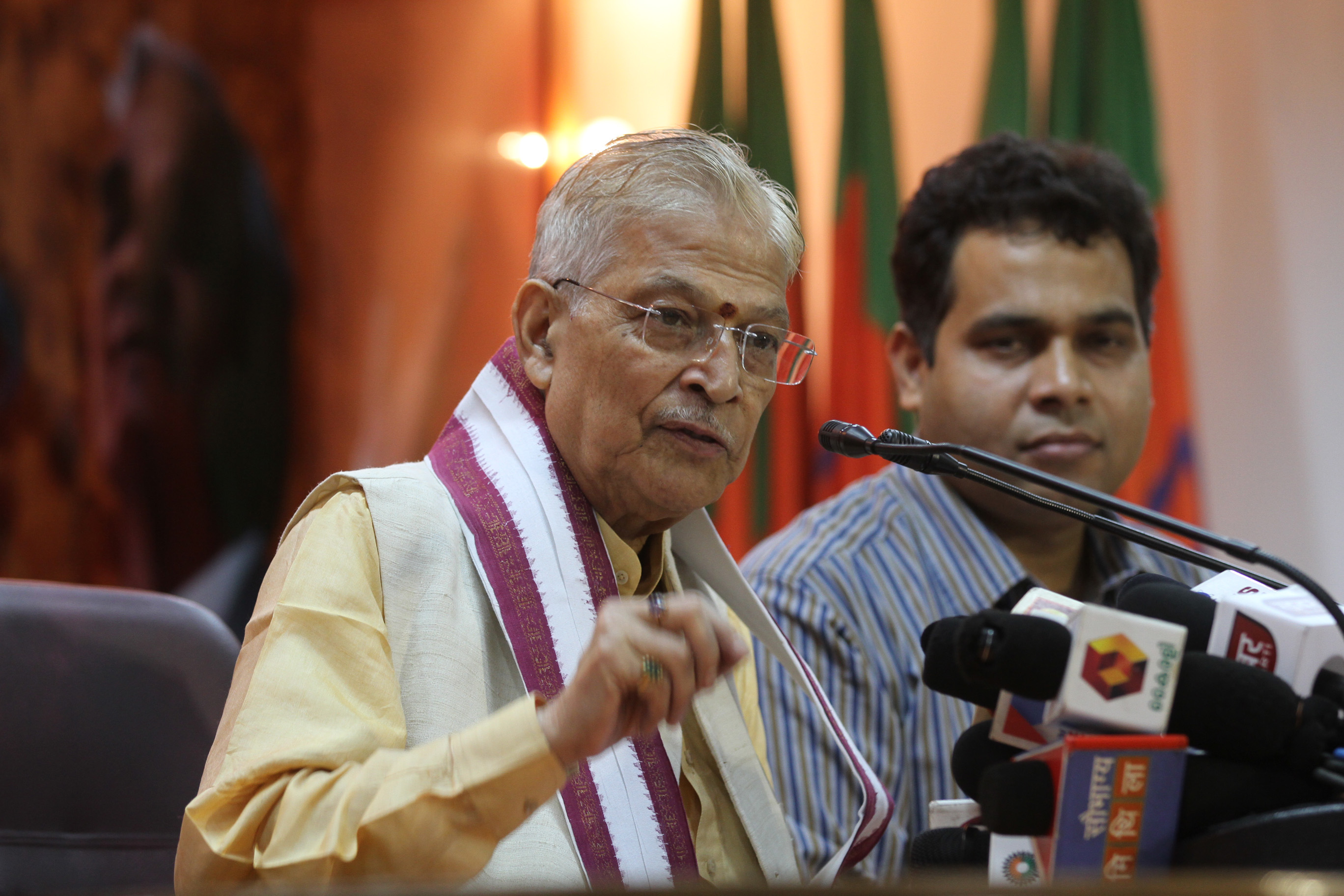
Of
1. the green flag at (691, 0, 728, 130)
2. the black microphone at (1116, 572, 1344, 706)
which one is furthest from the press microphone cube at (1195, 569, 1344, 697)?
the green flag at (691, 0, 728, 130)

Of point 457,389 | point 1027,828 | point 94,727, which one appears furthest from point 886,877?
point 457,389

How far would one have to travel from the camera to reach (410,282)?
3.14 metres

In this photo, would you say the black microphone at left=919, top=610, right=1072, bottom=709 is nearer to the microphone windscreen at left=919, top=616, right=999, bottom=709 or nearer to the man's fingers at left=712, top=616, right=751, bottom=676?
the microphone windscreen at left=919, top=616, right=999, bottom=709

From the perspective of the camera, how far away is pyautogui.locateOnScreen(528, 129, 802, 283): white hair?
1.28 m

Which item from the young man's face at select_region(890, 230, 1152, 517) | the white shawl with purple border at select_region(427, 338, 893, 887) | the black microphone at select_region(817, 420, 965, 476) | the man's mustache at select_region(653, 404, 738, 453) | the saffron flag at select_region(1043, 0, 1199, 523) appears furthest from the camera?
the saffron flag at select_region(1043, 0, 1199, 523)

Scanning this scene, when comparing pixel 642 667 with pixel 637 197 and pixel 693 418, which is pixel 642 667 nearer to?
pixel 693 418

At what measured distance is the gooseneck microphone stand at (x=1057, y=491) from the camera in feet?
A: 2.83

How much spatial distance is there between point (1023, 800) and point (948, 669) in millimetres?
113

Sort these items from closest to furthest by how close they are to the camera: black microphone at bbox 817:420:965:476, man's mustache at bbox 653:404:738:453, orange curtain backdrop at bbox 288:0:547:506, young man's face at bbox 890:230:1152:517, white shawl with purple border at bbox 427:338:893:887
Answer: black microphone at bbox 817:420:965:476
white shawl with purple border at bbox 427:338:893:887
man's mustache at bbox 653:404:738:453
young man's face at bbox 890:230:1152:517
orange curtain backdrop at bbox 288:0:547:506

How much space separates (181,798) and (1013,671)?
3.60 feet

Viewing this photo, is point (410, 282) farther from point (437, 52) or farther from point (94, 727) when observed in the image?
point (94, 727)

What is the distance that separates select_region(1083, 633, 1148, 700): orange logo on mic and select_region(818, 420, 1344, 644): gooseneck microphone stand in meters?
0.20

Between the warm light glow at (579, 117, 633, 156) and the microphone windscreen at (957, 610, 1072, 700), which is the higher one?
the warm light glow at (579, 117, 633, 156)

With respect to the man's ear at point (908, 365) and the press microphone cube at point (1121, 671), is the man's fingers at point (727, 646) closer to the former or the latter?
the press microphone cube at point (1121, 671)
